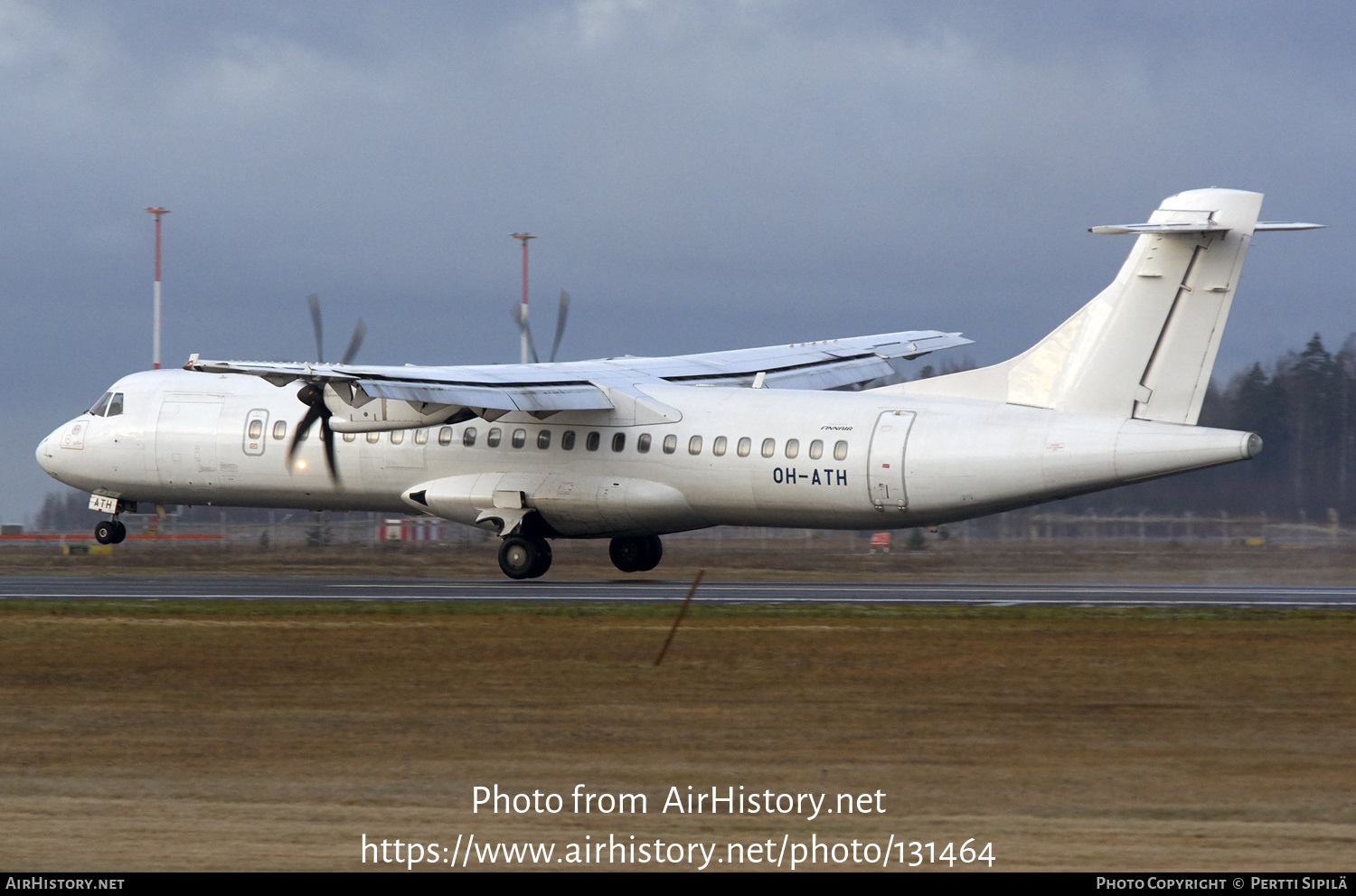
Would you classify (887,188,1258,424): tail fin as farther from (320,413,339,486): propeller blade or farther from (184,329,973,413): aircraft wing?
(320,413,339,486): propeller blade

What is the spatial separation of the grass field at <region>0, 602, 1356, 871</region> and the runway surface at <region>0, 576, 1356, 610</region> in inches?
108

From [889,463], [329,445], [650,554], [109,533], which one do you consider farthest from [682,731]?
[109,533]

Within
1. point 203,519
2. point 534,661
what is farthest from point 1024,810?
point 203,519

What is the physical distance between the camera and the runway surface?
25.6m

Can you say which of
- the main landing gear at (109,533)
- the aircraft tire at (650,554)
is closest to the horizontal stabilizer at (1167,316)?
the aircraft tire at (650,554)

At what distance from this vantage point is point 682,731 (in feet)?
47.2

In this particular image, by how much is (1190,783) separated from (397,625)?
1265 centimetres

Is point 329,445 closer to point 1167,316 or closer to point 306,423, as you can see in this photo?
point 306,423

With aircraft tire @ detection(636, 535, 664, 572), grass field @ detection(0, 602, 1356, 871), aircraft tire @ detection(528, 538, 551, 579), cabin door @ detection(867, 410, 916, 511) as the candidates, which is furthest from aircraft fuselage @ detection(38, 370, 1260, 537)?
grass field @ detection(0, 602, 1356, 871)

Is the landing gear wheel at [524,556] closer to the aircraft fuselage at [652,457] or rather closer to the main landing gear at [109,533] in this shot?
the aircraft fuselage at [652,457]

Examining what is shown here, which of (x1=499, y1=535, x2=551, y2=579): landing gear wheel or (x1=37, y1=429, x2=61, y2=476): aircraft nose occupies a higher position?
(x1=37, y1=429, x2=61, y2=476): aircraft nose

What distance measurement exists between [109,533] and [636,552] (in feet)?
37.2

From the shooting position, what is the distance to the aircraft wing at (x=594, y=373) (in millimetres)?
Result: 26406

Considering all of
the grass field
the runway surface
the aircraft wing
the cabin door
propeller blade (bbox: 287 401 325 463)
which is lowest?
the grass field
